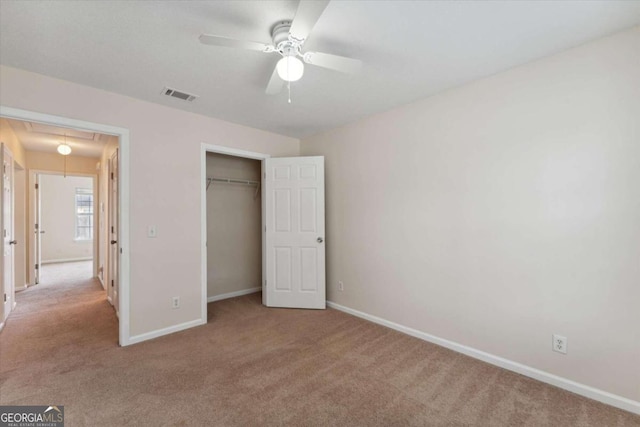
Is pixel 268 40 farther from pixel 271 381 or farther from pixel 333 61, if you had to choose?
pixel 271 381

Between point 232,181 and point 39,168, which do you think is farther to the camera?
point 39,168

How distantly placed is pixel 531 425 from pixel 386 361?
3.35 feet

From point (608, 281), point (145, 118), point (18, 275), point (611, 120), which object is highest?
point (145, 118)

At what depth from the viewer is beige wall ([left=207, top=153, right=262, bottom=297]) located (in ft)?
14.1

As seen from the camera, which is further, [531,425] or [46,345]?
[46,345]

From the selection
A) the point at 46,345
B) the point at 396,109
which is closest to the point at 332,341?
the point at 396,109

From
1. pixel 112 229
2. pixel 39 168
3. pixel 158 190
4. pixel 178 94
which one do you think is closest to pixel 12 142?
pixel 39 168

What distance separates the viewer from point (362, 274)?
3.48 m

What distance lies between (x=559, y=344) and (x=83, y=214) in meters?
10.6

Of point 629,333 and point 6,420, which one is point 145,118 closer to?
point 6,420

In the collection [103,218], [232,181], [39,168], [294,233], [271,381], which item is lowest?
[271,381]

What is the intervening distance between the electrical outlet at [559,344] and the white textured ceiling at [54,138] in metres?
5.40

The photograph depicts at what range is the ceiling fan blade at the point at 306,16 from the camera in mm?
1295

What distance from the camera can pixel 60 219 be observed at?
24.9 ft
